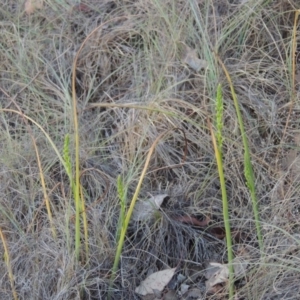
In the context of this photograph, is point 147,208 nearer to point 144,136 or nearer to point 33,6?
point 144,136

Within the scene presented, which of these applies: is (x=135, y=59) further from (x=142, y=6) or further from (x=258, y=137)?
(x=258, y=137)

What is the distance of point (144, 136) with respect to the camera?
8.73 ft

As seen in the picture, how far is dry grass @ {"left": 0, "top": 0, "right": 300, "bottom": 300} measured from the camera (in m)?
2.34

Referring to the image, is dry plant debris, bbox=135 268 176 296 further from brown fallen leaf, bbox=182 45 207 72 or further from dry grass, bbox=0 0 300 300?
brown fallen leaf, bbox=182 45 207 72

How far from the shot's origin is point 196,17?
2.92 meters

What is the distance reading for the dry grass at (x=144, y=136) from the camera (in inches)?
92.0

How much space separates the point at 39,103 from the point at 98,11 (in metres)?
0.58

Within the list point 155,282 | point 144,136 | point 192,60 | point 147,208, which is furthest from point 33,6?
point 155,282

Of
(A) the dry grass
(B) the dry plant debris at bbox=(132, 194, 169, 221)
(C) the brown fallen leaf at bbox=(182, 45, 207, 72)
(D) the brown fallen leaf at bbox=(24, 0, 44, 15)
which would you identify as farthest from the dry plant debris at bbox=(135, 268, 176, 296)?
(D) the brown fallen leaf at bbox=(24, 0, 44, 15)

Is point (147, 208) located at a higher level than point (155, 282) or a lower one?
higher

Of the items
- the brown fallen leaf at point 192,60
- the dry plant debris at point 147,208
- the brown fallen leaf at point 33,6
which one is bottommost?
the dry plant debris at point 147,208

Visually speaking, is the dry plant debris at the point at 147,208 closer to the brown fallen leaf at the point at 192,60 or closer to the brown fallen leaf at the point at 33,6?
the brown fallen leaf at the point at 192,60

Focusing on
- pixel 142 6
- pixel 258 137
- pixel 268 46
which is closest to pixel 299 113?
pixel 258 137

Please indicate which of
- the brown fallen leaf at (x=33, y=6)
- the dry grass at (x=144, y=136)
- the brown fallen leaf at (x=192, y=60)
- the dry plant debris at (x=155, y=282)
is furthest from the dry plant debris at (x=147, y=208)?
the brown fallen leaf at (x=33, y=6)
